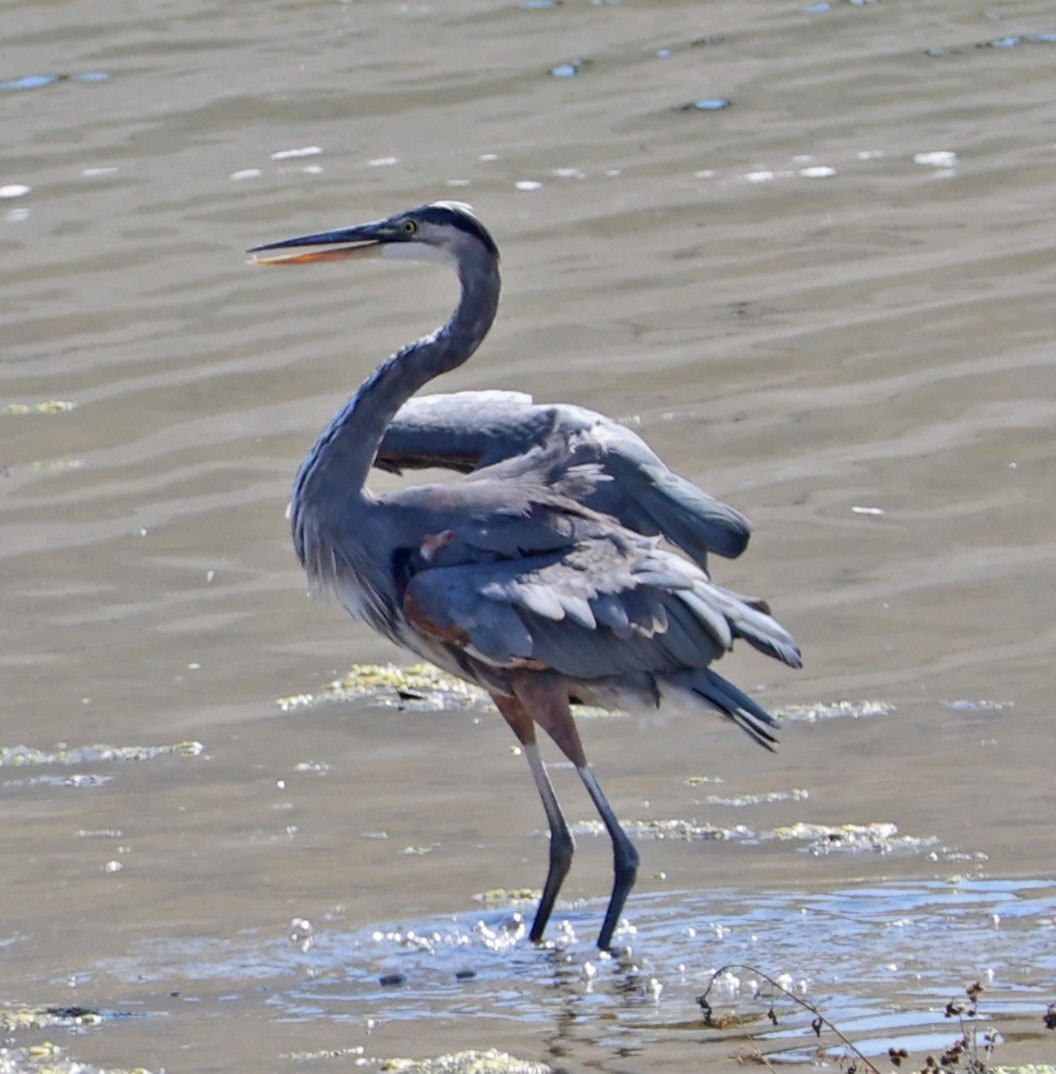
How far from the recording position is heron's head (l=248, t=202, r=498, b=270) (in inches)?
263

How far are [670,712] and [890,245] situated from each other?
18.2 ft

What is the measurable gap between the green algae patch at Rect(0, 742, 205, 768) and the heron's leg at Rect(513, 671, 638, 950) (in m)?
1.46

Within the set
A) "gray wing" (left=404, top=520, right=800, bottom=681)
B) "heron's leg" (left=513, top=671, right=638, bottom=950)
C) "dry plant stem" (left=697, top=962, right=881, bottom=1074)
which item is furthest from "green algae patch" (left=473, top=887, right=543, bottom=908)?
"dry plant stem" (left=697, top=962, right=881, bottom=1074)

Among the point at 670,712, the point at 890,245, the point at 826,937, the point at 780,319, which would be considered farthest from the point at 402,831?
the point at 890,245

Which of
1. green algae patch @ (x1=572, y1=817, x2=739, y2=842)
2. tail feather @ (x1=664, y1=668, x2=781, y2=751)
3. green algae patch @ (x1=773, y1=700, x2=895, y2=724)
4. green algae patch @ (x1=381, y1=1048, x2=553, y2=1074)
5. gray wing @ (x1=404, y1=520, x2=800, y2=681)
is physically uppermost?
gray wing @ (x1=404, y1=520, x2=800, y2=681)

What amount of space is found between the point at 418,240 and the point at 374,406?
1.87ft

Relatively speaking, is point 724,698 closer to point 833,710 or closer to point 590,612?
point 590,612

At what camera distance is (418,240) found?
676 cm

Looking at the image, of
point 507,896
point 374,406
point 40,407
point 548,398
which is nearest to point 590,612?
point 507,896

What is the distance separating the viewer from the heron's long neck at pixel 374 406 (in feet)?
21.3

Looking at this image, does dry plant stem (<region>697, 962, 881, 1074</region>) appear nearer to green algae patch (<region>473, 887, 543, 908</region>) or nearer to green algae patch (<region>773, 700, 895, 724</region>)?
green algae patch (<region>473, 887, 543, 908</region>)

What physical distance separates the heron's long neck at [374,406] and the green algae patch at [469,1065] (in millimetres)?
2236

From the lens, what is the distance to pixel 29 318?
440 inches

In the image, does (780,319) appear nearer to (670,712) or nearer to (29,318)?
(29,318)
